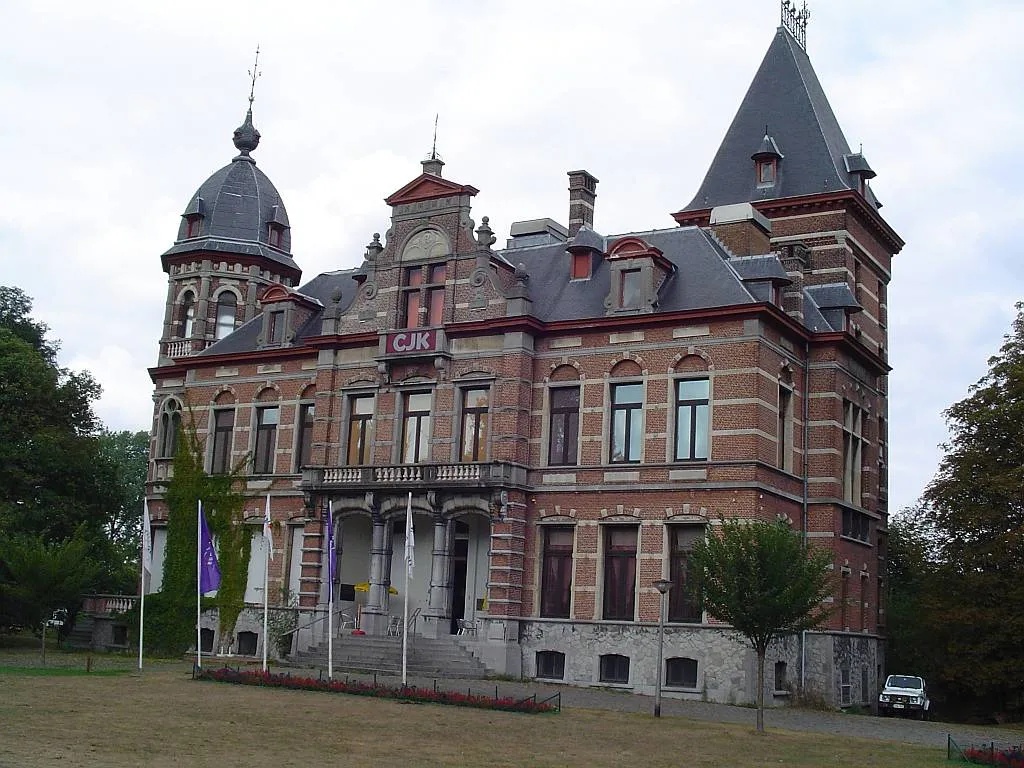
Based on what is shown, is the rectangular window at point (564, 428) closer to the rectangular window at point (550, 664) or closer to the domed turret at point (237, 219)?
the rectangular window at point (550, 664)

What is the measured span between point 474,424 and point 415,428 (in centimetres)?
209

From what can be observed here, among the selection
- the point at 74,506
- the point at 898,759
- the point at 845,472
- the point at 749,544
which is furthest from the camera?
the point at 74,506

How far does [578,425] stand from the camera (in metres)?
35.0

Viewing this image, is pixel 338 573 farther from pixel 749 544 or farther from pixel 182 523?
pixel 749 544

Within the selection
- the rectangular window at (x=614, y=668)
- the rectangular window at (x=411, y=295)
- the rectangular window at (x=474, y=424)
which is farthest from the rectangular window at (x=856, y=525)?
the rectangular window at (x=411, y=295)

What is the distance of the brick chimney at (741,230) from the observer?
119ft

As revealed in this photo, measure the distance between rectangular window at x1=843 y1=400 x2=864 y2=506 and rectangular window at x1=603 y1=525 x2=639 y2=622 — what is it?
24.2ft

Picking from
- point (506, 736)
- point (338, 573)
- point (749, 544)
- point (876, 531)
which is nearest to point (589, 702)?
point (749, 544)

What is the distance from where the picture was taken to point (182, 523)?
39531mm

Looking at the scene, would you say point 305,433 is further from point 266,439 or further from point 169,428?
point 169,428

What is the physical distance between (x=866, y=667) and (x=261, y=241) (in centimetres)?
2560

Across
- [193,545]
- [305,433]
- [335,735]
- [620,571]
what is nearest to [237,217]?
[305,433]

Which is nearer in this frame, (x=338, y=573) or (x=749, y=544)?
(x=749, y=544)

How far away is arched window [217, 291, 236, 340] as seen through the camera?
44938mm
